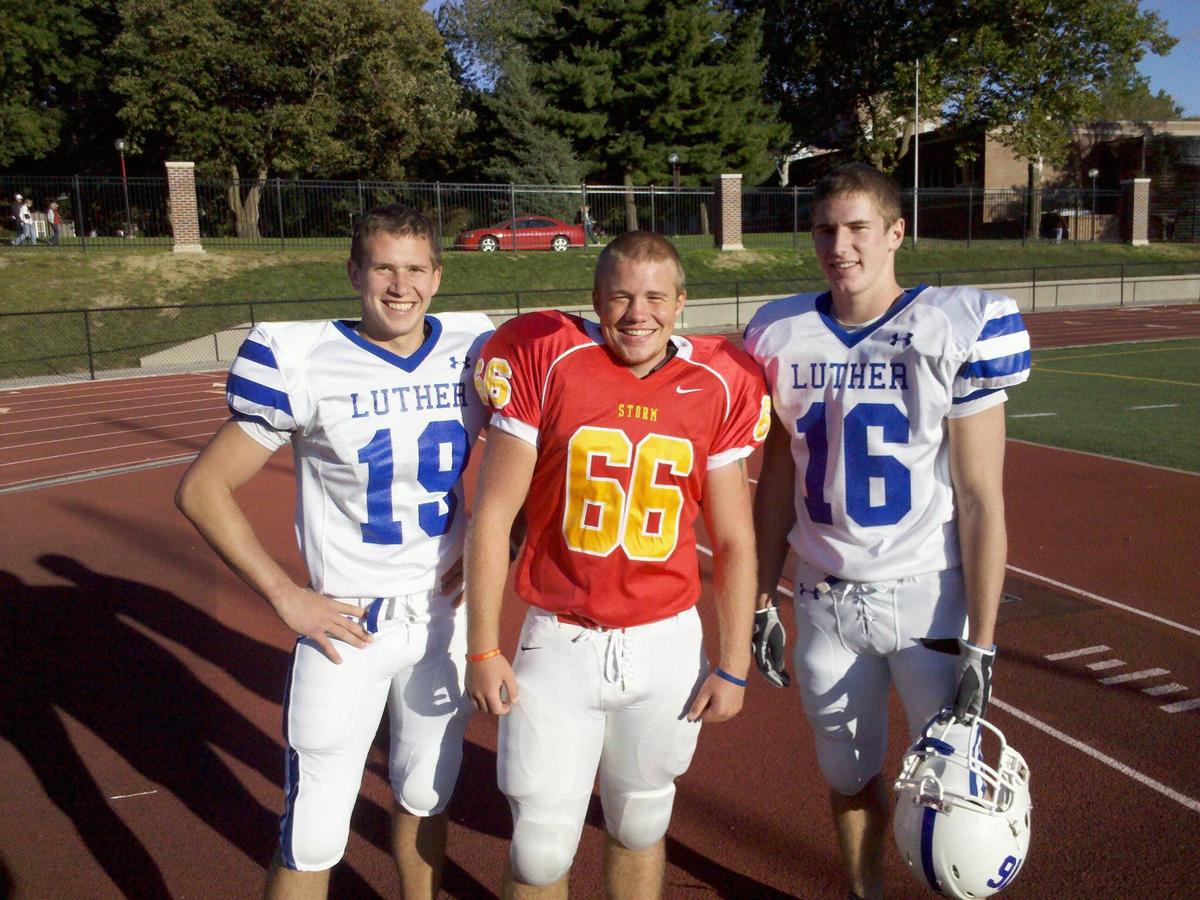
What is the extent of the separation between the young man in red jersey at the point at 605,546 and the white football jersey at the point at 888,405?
1.10 feet

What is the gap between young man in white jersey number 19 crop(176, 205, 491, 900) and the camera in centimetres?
269

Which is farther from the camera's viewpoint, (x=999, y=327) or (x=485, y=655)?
(x=999, y=327)

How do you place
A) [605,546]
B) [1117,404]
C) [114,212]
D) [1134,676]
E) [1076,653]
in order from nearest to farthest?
[605,546], [1134,676], [1076,653], [1117,404], [114,212]

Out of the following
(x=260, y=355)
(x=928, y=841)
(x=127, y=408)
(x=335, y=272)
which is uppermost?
→ (x=335, y=272)

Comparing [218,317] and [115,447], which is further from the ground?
[218,317]

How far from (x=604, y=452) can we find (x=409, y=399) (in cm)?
62

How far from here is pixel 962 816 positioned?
2.52m

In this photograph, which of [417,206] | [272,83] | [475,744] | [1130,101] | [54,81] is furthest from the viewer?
[1130,101]

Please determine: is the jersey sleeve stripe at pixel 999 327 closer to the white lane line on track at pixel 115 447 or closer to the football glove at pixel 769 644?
the football glove at pixel 769 644

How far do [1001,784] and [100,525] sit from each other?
296 inches

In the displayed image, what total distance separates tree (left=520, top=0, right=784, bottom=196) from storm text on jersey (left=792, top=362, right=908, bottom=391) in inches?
1408

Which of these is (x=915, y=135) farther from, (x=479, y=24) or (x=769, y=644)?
(x=769, y=644)

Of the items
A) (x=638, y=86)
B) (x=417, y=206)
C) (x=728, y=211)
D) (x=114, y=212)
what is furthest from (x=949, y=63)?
(x=114, y=212)

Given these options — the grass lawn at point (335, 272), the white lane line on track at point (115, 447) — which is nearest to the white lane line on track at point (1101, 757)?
the white lane line on track at point (115, 447)
